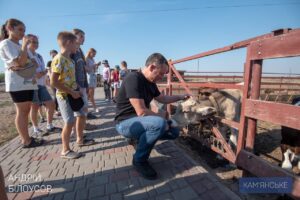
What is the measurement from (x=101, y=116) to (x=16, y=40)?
3323 millimetres

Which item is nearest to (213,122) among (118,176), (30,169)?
(118,176)

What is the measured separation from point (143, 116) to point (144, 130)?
0.55 feet

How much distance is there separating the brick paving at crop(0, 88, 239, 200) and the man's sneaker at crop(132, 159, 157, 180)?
55mm

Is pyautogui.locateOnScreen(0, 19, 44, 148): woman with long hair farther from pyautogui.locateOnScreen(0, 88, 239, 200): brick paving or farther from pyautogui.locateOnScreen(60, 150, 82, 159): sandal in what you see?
pyautogui.locateOnScreen(60, 150, 82, 159): sandal

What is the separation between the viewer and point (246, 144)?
2.42 m

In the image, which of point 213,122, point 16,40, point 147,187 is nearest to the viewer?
point 147,187

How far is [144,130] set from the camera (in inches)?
93.0

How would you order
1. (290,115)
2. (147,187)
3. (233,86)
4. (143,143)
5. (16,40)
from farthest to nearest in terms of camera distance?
(16,40) < (233,86) < (143,143) < (147,187) < (290,115)

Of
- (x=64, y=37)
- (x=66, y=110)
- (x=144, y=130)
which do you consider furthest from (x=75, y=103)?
(x=144, y=130)

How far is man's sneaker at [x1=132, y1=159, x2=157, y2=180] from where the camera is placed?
2.36 metres

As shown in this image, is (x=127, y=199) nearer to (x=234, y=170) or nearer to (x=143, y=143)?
(x=143, y=143)

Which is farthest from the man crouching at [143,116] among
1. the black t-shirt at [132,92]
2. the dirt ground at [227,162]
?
the dirt ground at [227,162]

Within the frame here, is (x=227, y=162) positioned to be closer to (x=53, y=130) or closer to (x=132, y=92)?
(x=132, y=92)

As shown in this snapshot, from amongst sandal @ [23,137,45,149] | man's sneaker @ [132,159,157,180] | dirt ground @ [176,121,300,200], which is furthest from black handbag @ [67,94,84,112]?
dirt ground @ [176,121,300,200]
